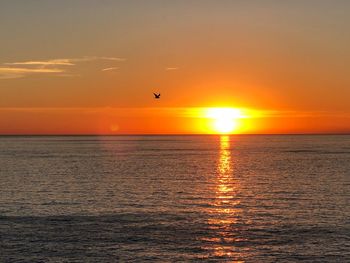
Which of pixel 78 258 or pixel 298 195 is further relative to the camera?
pixel 298 195

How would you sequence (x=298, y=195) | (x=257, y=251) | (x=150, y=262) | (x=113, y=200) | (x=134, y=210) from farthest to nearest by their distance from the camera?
(x=298, y=195) < (x=113, y=200) < (x=134, y=210) < (x=257, y=251) < (x=150, y=262)

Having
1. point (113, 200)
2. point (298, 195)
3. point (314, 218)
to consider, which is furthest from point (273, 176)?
point (314, 218)

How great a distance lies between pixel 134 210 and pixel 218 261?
24896mm

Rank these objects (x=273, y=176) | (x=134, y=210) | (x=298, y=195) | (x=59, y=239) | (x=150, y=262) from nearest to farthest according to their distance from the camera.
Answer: (x=150, y=262) → (x=59, y=239) → (x=134, y=210) → (x=298, y=195) → (x=273, y=176)

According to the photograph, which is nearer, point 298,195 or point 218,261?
point 218,261

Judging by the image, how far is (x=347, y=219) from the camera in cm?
5969

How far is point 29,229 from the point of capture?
2100 inches

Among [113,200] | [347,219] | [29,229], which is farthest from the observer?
[113,200]

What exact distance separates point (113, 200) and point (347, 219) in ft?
101

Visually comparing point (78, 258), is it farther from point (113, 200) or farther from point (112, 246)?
point (113, 200)

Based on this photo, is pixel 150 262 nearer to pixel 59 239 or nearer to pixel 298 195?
pixel 59 239

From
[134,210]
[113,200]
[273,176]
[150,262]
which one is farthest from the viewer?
[273,176]

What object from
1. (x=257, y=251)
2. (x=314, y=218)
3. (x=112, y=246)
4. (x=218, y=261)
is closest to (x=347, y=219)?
(x=314, y=218)

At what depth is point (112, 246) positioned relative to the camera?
4675 centimetres
